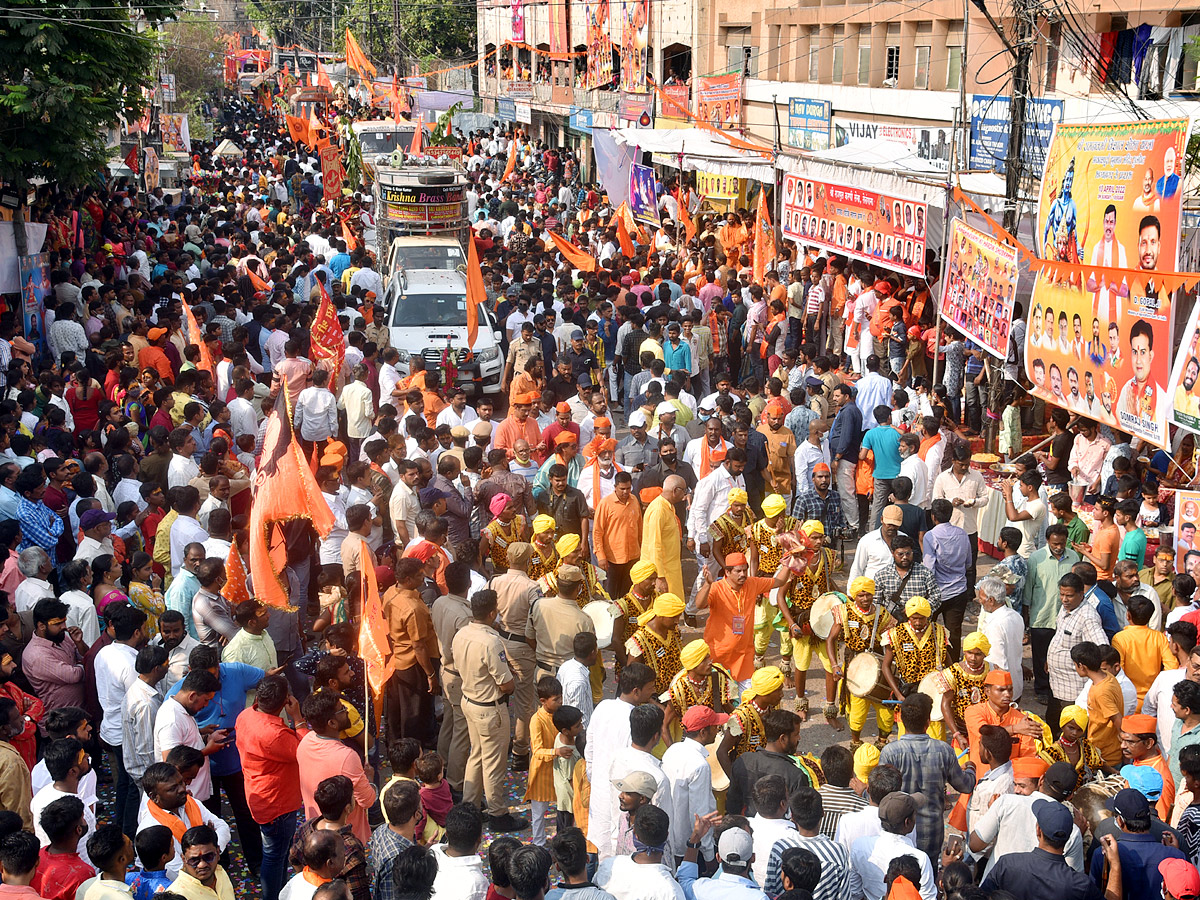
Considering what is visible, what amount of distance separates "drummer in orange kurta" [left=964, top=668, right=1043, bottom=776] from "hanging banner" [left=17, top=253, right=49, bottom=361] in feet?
41.4

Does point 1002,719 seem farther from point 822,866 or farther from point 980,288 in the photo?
point 980,288

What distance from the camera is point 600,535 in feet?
30.2

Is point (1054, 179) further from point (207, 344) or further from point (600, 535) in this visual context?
point (207, 344)

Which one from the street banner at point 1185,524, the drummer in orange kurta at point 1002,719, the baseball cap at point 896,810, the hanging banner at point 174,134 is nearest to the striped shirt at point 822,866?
the baseball cap at point 896,810

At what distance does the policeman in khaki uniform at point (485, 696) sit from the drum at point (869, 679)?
212 cm

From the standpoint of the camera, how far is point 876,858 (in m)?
5.30

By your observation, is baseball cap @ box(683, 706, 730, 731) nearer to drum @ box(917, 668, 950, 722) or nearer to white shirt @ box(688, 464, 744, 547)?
drum @ box(917, 668, 950, 722)

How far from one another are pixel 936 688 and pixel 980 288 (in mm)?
6498

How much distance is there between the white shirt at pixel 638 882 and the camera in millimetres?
4973

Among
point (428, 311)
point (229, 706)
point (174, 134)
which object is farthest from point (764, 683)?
point (174, 134)

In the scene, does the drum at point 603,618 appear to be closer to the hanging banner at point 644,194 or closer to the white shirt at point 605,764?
the white shirt at point 605,764

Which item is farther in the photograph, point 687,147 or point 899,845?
point 687,147

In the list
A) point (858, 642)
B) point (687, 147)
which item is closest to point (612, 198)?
point (687, 147)

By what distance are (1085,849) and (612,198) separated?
2157cm
